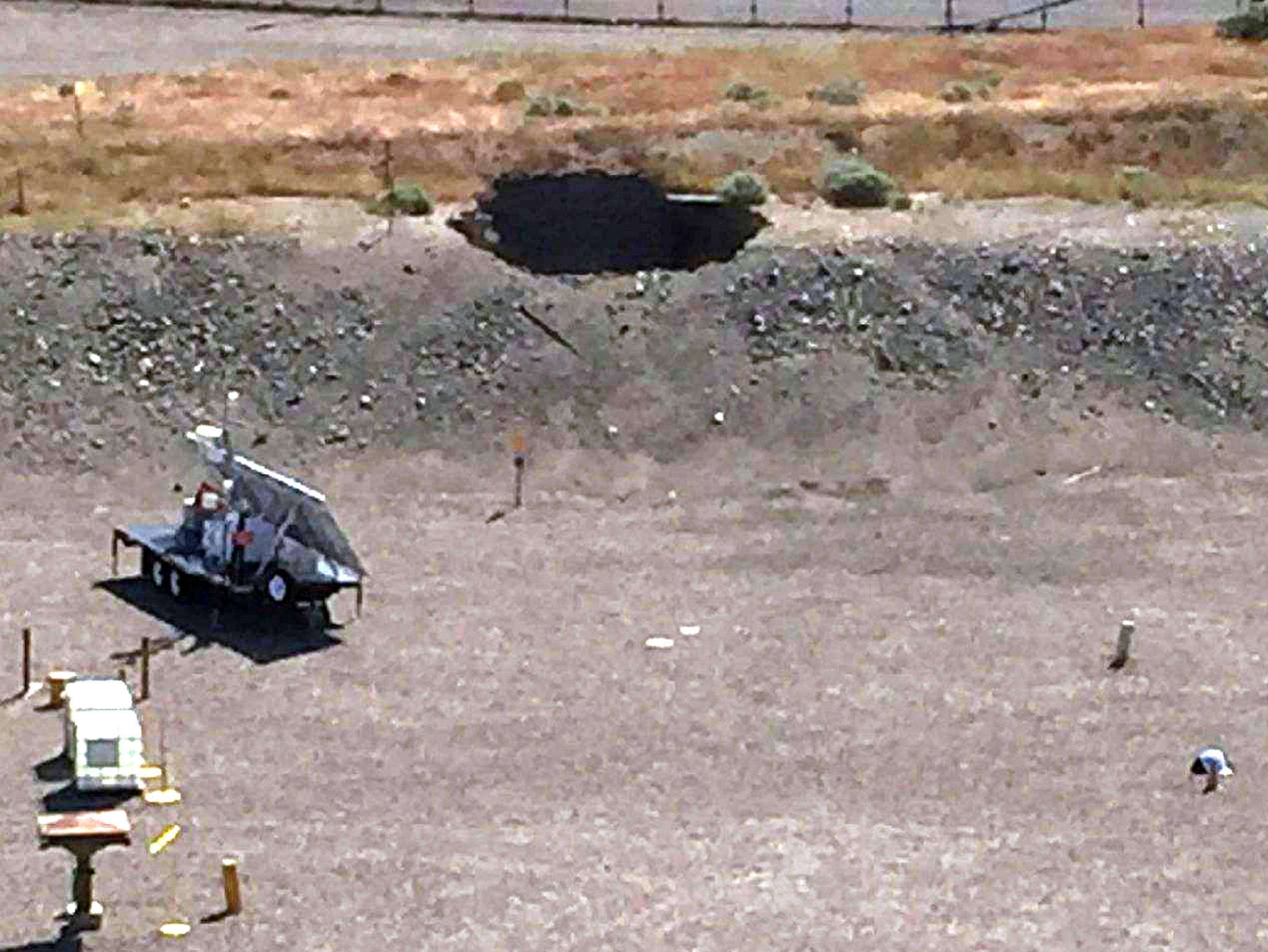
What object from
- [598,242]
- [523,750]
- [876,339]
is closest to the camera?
[523,750]

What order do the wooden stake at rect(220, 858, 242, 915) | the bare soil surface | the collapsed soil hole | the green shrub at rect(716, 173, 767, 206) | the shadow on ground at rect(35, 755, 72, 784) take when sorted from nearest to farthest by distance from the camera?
1. the wooden stake at rect(220, 858, 242, 915)
2. the bare soil surface
3. the shadow on ground at rect(35, 755, 72, 784)
4. the collapsed soil hole
5. the green shrub at rect(716, 173, 767, 206)

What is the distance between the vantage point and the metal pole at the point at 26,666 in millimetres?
28422

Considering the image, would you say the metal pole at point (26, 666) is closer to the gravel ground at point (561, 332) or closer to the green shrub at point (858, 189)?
the gravel ground at point (561, 332)

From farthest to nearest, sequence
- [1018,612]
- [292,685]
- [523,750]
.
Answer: [1018,612] < [292,685] < [523,750]

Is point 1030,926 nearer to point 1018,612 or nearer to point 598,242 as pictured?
point 1018,612

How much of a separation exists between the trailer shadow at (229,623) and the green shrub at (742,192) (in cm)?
1434

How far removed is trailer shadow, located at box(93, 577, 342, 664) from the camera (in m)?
30.1

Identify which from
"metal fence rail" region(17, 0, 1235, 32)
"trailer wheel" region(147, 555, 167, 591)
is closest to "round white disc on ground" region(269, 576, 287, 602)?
"trailer wheel" region(147, 555, 167, 591)

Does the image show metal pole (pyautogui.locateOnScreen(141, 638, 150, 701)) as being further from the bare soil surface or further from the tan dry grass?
the tan dry grass

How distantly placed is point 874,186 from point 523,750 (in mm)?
19046

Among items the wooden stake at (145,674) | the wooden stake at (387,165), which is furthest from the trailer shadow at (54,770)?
the wooden stake at (387,165)

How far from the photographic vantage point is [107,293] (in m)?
39.8

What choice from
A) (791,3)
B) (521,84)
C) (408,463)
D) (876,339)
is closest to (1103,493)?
(876,339)

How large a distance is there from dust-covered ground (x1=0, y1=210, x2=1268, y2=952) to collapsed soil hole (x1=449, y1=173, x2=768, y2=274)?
178cm
